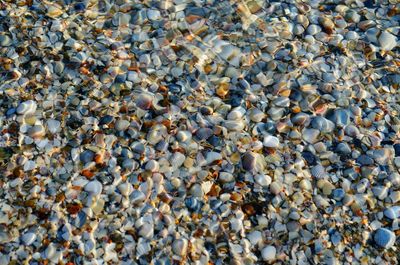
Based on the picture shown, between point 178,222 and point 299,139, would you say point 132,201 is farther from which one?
point 299,139

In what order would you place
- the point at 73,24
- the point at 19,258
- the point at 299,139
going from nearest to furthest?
the point at 19,258, the point at 299,139, the point at 73,24

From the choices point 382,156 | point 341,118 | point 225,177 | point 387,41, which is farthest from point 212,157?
point 387,41

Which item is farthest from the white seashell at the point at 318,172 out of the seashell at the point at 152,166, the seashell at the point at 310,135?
the seashell at the point at 152,166

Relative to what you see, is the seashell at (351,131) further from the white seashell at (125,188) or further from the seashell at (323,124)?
the white seashell at (125,188)

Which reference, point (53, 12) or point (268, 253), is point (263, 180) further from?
point (53, 12)

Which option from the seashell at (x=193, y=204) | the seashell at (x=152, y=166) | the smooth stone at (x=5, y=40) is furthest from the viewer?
the smooth stone at (x=5, y=40)

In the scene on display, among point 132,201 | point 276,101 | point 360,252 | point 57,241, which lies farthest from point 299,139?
point 57,241

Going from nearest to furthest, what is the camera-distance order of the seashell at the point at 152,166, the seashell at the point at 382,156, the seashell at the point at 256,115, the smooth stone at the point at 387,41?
the seashell at the point at 152,166 < the seashell at the point at 382,156 < the seashell at the point at 256,115 < the smooth stone at the point at 387,41
